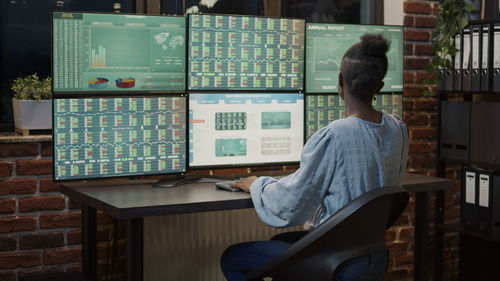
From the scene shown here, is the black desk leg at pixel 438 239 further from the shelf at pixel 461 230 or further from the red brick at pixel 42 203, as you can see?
the red brick at pixel 42 203

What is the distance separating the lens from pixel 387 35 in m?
3.24

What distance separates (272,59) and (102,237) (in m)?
1.09

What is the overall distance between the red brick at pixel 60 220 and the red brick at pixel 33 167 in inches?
7.5

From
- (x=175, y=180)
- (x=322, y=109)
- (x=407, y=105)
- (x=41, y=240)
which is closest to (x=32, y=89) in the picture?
(x=41, y=240)

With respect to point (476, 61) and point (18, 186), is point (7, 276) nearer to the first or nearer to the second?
point (18, 186)

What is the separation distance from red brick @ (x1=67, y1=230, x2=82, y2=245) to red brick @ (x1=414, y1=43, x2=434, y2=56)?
2039 mm

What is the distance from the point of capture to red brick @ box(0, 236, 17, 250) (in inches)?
114

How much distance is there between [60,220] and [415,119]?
1.98 meters

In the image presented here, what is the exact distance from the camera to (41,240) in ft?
9.76

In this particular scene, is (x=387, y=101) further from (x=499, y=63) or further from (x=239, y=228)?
(x=239, y=228)

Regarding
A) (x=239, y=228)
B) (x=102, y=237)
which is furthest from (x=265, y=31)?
(x=102, y=237)

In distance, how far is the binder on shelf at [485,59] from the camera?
346 cm

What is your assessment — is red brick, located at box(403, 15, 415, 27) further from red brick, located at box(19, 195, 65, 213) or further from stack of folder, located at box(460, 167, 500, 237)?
red brick, located at box(19, 195, 65, 213)

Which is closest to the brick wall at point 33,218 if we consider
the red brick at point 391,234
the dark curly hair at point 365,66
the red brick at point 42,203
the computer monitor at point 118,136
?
the red brick at point 42,203
